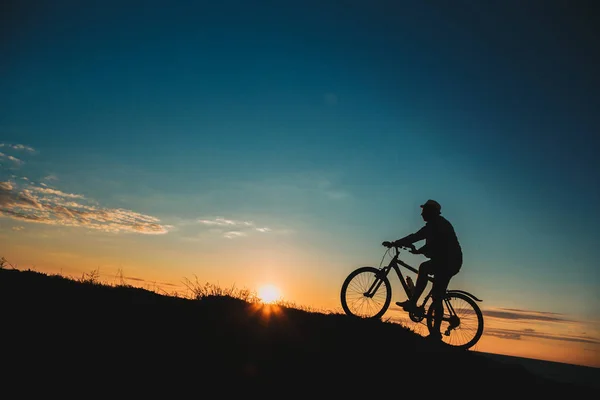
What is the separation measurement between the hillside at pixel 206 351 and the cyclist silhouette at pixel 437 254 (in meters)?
1.12

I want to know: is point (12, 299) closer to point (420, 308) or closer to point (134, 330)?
point (134, 330)

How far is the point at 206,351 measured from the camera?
6473 mm

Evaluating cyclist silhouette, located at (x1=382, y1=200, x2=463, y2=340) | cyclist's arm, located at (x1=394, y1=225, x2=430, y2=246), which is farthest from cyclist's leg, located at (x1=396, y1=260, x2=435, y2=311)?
cyclist's arm, located at (x1=394, y1=225, x2=430, y2=246)

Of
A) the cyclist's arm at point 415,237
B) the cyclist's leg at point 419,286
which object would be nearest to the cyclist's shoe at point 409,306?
the cyclist's leg at point 419,286

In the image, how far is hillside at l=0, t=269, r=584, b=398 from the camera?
18.0 ft

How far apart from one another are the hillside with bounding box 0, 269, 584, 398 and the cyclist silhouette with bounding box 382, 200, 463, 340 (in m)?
1.12

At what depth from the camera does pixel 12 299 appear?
750cm

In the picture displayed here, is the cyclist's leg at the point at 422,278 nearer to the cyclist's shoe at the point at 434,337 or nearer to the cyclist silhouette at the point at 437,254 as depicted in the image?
the cyclist silhouette at the point at 437,254

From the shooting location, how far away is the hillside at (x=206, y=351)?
18.0ft

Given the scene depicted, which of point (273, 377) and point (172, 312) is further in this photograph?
point (172, 312)

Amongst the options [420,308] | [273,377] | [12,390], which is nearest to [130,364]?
[12,390]

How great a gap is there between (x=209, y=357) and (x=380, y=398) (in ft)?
9.38

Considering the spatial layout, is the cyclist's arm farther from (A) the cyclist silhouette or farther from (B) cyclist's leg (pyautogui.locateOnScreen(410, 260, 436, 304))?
(B) cyclist's leg (pyautogui.locateOnScreen(410, 260, 436, 304))

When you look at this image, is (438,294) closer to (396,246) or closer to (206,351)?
(396,246)
